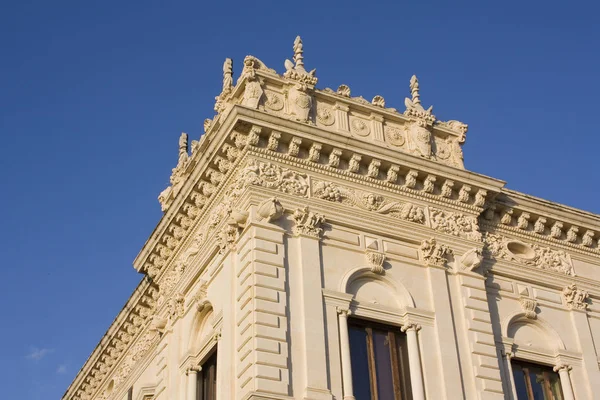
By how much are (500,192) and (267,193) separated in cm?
718

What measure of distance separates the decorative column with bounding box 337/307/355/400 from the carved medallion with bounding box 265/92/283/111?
589cm

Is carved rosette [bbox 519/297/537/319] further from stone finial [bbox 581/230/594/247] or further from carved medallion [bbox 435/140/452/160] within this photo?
carved medallion [bbox 435/140/452/160]

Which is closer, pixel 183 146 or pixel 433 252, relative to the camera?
pixel 433 252

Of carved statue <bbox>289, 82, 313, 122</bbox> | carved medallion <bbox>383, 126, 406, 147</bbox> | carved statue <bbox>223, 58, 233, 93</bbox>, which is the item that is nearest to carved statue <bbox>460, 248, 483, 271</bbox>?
carved medallion <bbox>383, 126, 406, 147</bbox>

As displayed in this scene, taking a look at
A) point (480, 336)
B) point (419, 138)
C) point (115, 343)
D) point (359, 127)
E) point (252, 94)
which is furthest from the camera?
point (115, 343)

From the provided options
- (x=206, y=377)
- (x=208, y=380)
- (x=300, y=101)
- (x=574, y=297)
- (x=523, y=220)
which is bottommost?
(x=208, y=380)

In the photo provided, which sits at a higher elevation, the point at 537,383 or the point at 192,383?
the point at 192,383

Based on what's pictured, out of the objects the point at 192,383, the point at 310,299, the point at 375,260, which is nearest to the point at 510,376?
the point at 375,260

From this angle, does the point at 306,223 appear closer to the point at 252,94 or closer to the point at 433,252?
the point at 433,252

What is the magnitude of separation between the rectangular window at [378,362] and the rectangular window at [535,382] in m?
3.84

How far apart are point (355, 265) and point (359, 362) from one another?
2.56 meters

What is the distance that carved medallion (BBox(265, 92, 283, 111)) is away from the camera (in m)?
27.8

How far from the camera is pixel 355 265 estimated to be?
86.8ft

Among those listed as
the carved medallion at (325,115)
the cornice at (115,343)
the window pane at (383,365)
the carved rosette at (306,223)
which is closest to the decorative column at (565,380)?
the window pane at (383,365)
